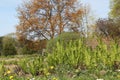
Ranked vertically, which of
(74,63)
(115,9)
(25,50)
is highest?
(115,9)

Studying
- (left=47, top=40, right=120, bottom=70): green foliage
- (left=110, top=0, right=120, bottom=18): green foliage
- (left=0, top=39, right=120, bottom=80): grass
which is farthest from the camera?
(left=110, top=0, right=120, bottom=18): green foliage

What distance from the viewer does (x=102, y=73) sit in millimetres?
9984

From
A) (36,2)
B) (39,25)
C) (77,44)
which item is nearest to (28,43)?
(39,25)

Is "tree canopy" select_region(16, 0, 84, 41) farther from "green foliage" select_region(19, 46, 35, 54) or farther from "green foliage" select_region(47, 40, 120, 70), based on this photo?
"green foliage" select_region(47, 40, 120, 70)

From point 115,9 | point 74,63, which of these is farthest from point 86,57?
point 115,9

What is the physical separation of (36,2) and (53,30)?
3891 mm

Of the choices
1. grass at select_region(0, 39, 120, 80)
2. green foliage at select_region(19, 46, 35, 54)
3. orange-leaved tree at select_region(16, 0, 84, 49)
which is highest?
orange-leaved tree at select_region(16, 0, 84, 49)

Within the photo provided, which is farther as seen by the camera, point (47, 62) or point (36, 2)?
point (36, 2)

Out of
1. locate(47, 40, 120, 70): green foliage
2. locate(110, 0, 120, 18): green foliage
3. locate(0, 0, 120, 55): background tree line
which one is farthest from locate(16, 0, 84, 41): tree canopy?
locate(47, 40, 120, 70): green foliage

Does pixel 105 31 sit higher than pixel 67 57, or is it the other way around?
pixel 105 31

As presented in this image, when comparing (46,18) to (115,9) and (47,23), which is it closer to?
(47,23)

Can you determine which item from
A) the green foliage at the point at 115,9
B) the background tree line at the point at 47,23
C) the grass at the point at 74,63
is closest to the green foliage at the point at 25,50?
the background tree line at the point at 47,23

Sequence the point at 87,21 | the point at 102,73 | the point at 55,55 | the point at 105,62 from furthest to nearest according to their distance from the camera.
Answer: the point at 87,21, the point at 55,55, the point at 105,62, the point at 102,73

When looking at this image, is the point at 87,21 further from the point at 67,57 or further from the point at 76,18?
the point at 67,57
